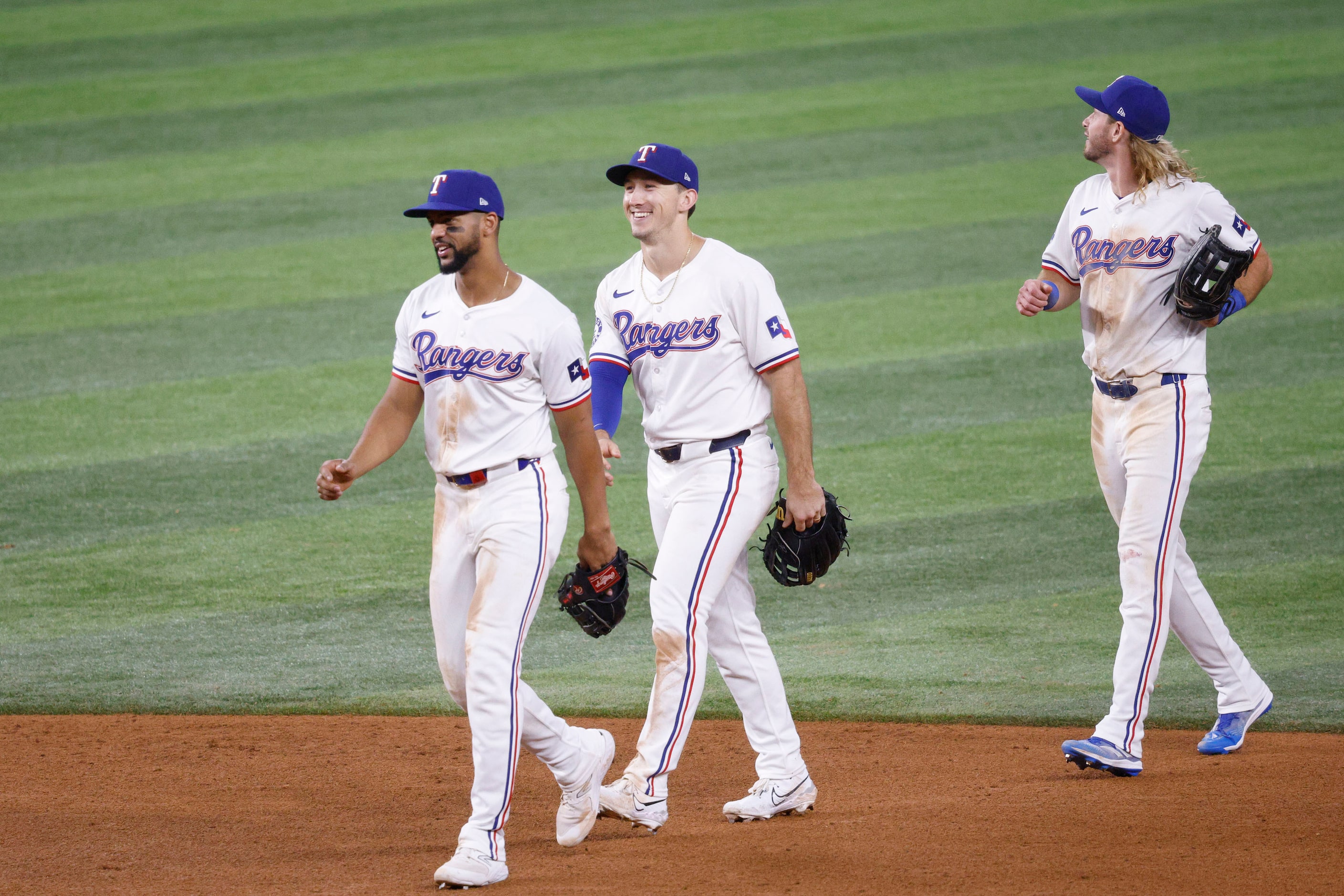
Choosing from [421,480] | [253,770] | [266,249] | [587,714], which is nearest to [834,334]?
[421,480]

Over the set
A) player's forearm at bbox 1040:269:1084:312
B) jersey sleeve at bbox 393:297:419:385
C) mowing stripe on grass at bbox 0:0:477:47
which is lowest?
jersey sleeve at bbox 393:297:419:385

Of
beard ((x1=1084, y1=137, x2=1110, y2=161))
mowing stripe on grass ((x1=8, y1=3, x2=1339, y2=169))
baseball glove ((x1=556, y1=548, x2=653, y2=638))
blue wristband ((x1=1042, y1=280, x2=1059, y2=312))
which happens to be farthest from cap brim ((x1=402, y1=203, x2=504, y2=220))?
mowing stripe on grass ((x1=8, y1=3, x2=1339, y2=169))

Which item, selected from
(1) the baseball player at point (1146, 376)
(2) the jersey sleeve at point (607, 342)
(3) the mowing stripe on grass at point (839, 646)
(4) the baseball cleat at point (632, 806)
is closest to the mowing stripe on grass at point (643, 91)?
(3) the mowing stripe on grass at point (839, 646)

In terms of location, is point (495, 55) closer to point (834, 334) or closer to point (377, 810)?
point (834, 334)

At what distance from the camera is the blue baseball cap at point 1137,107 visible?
473cm

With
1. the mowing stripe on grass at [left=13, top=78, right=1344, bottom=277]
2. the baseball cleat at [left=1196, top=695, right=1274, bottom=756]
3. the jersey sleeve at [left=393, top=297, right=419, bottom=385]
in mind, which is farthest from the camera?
the mowing stripe on grass at [left=13, top=78, right=1344, bottom=277]

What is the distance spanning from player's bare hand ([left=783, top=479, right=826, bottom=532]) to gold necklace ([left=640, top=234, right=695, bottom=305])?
641mm

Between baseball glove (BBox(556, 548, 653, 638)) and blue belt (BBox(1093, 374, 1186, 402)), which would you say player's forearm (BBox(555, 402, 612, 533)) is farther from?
blue belt (BBox(1093, 374, 1186, 402))

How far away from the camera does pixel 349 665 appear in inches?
246

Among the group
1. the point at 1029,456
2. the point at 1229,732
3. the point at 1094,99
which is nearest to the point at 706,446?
the point at 1094,99

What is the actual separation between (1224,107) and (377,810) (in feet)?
41.2

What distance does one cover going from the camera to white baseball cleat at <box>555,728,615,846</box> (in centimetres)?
428

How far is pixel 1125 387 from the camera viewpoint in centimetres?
482

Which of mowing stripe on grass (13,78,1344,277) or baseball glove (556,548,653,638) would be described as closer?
baseball glove (556,548,653,638)
